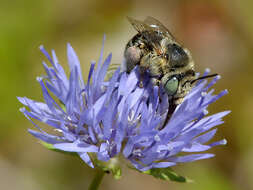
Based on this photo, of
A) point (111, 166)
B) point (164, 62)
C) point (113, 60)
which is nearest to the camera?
point (111, 166)

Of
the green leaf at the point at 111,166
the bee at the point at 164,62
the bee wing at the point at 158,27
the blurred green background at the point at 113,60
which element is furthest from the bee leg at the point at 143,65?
the blurred green background at the point at 113,60

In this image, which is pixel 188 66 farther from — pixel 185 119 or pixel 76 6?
pixel 76 6

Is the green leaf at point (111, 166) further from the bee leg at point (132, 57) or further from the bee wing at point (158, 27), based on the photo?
the bee wing at point (158, 27)

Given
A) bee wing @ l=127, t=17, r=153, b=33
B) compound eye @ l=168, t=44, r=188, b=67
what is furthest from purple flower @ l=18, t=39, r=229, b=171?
bee wing @ l=127, t=17, r=153, b=33

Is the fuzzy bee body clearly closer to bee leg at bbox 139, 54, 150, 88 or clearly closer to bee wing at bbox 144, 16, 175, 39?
bee leg at bbox 139, 54, 150, 88

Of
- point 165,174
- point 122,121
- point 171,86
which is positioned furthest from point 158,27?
point 165,174

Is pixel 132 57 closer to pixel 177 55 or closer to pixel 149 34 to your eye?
pixel 149 34
